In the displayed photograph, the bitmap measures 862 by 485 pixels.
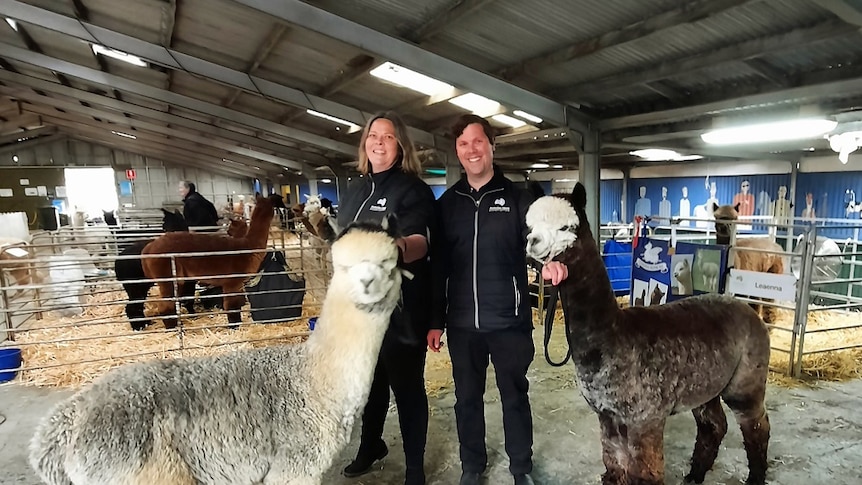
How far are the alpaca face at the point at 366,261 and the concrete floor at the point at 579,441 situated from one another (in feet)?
5.01

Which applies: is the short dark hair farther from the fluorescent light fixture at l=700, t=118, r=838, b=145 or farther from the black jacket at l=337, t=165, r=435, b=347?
the fluorescent light fixture at l=700, t=118, r=838, b=145

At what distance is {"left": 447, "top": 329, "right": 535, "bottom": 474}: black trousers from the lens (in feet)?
7.42

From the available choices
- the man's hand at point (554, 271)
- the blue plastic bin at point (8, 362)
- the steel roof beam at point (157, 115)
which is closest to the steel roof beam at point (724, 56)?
the man's hand at point (554, 271)

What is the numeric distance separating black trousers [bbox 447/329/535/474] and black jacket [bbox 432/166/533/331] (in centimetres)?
7

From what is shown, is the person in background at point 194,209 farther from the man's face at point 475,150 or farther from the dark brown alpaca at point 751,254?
the dark brown alpaca at point 751,254

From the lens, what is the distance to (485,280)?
2.24 metres

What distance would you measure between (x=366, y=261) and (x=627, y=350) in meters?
1.24

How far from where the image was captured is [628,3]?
3.16 m

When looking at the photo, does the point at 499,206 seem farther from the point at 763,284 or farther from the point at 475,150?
the point at 763,284

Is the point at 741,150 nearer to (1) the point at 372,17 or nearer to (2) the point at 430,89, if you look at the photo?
(2) the point at 430,89

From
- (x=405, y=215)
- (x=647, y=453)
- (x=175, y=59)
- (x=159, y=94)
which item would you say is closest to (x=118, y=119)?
(x=159, y=94)

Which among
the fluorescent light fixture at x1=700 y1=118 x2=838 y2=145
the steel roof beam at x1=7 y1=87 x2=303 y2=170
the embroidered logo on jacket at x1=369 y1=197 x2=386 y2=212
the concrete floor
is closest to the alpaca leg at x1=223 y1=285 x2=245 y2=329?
the concrete floor

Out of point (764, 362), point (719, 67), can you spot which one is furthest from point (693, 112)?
point (764, 362)

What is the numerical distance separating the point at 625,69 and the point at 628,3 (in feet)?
3.82
